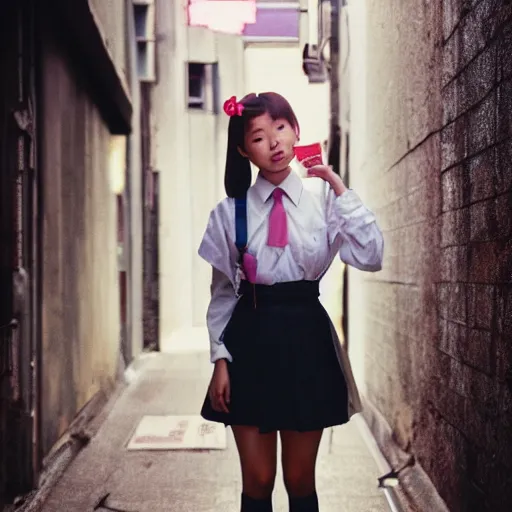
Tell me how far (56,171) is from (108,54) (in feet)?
5.99

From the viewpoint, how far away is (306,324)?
8.62 feet

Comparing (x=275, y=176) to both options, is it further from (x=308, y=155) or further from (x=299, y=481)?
(x=299, y=481)

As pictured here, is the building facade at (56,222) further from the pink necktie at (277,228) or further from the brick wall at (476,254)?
the brick wall at (476,254)

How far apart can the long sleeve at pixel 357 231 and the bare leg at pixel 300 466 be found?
0.72m

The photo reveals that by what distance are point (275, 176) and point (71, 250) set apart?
11.0 ft

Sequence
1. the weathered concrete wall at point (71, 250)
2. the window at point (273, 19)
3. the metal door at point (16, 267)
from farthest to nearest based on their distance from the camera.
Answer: the window at point (273, 19) → the weathered concrete wall at point (71, 250) → the metal door at point (16, 267)

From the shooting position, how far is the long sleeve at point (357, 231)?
99.0 inches

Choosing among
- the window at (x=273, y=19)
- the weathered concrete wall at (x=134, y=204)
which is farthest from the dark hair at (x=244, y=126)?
the weathered concrete wall at (x=134, y=204)

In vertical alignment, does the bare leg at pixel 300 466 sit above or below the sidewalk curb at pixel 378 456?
above

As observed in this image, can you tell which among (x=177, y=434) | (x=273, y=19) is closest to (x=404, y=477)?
(x=177, y=434)

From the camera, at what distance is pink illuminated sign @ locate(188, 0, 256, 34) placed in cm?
579

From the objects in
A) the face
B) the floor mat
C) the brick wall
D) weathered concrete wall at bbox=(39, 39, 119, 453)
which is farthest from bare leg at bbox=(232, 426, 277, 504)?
the floor mat

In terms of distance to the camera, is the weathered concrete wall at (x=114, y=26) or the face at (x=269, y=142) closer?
the face at (x=269, y=142)

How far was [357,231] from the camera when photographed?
2.51 meters
